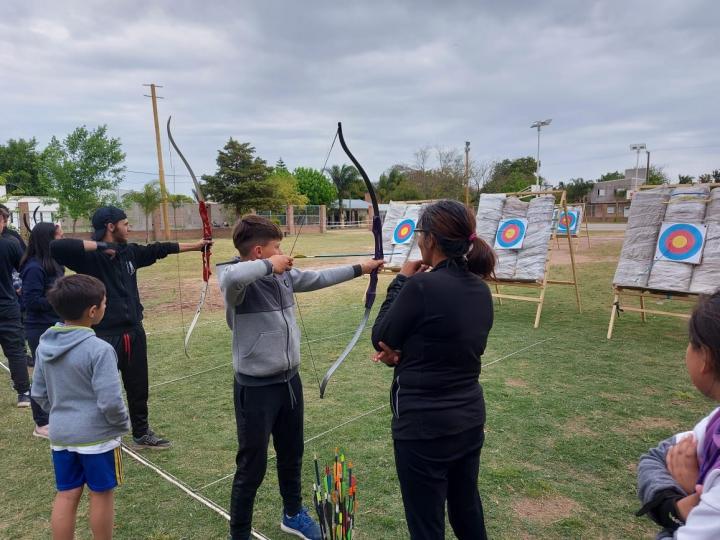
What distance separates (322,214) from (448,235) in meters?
31.3

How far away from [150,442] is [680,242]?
5.54 metres

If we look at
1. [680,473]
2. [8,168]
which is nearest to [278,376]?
[680,473]

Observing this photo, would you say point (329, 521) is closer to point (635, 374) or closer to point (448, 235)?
point (448, 235)

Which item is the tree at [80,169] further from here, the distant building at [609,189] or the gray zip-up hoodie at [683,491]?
the distant building at [609,189]

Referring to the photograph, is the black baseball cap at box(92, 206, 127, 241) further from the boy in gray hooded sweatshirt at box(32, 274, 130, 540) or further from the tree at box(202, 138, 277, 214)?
the tree at box(202, 138, 277, 214)

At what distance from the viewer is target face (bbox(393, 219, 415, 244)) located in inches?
306

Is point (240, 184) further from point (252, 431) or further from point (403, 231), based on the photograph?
point (252, 431)

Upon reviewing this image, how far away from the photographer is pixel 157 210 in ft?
85.2

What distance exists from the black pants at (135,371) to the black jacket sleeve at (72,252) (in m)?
0.45

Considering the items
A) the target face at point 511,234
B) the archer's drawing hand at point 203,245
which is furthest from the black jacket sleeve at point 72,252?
the target face at point 511,234

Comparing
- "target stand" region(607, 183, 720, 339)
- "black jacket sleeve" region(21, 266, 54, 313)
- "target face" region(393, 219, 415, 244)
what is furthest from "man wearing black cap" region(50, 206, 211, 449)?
"target face" region(393, 219, 415, 244)

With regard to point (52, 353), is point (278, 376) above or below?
below

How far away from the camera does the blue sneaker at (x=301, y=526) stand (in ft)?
7.06

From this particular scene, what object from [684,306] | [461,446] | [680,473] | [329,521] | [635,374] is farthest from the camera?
[684,306]
